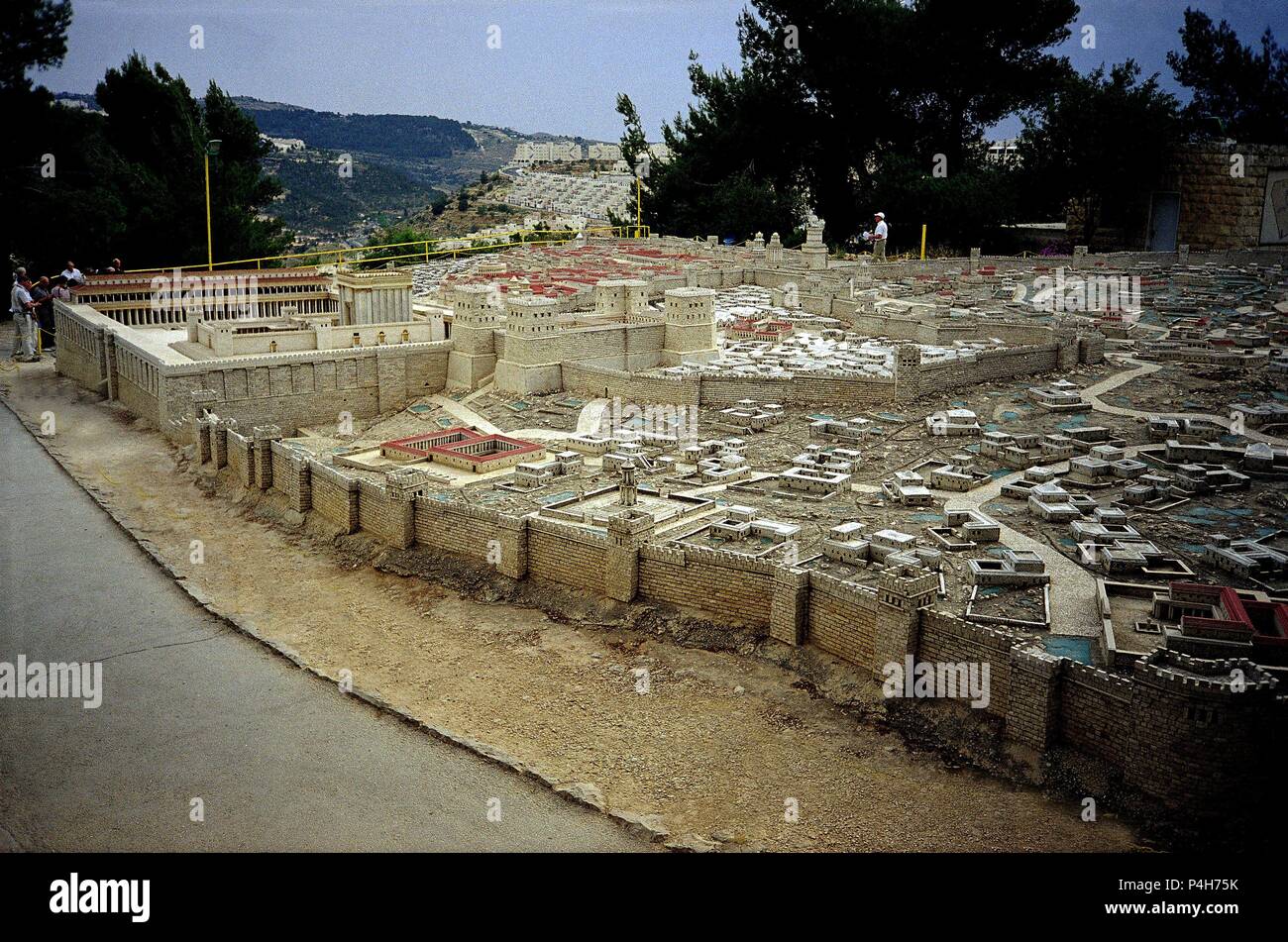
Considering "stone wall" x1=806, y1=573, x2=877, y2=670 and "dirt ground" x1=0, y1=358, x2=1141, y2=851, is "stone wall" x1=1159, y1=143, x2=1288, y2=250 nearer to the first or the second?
"stone wall" x1=806, y1=573, x2=877, y2=670

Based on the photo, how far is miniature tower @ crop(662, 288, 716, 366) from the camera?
30.0 m

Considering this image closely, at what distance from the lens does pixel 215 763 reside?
12516 millimetres

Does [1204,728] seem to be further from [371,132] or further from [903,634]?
[371,132]

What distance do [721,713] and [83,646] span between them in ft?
25.5

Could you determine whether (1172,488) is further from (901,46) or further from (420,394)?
(901,46)

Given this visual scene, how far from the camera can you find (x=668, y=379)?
26188mm

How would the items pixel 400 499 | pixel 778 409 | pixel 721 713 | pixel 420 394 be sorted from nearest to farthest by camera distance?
pixel 721 713, pixel 400 499, pixel 778 409, pixel 420 394

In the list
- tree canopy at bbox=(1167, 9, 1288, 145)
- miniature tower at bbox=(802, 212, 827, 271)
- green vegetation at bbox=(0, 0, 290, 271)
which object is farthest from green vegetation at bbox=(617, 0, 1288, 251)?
green vegetation at bbox=(0, 0, 290, 271)

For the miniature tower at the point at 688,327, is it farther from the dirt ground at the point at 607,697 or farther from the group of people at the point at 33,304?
the group of people at the point at 33,304

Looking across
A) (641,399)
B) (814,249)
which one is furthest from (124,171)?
(814,249)

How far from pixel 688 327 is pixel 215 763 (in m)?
19.5

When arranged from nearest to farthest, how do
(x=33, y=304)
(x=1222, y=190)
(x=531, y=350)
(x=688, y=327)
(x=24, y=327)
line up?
(x=531, y=350) → (x=688, y=327) → (x=33, y=304) → (x=24, y=327) → (x=1222, y=190)

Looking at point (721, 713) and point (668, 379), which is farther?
point (668, 379)
